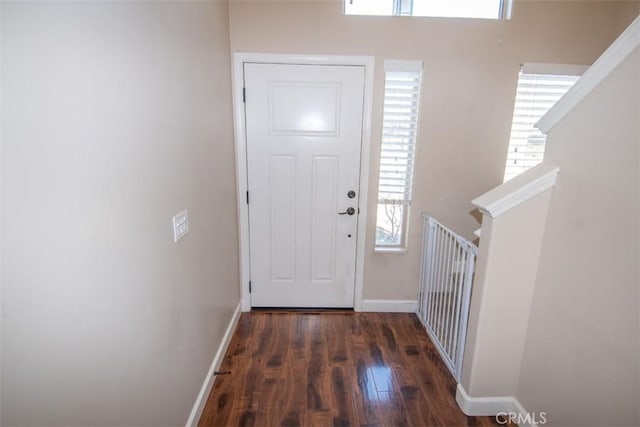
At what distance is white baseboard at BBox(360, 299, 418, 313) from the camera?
8.97 ft

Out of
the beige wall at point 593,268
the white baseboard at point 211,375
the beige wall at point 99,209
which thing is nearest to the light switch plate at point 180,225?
the beige wall at point 99,209

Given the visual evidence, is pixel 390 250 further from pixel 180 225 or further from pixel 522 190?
pixel 180 225

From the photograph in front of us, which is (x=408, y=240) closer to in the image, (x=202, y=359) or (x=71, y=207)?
(x=202, y=359)

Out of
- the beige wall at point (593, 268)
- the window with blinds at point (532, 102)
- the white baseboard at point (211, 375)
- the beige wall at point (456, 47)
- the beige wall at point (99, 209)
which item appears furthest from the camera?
the window with blinds at point (532, 102)

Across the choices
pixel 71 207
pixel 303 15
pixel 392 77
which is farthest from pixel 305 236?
pixel 71 207

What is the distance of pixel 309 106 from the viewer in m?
2.36

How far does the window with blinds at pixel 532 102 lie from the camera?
7.69ft

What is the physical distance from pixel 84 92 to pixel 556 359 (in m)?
2.06

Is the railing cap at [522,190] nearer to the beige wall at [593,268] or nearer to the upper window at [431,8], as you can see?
the beige wall at [593,268]

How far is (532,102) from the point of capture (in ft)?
7.86

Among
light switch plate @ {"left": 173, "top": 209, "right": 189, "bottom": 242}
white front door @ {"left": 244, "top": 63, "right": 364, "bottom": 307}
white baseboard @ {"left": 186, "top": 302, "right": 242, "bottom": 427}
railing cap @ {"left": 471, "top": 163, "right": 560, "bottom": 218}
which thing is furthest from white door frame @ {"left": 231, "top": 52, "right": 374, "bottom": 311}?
railing cap @ {"left": 471, "top": 163, "right": 560, "bottom": 218}

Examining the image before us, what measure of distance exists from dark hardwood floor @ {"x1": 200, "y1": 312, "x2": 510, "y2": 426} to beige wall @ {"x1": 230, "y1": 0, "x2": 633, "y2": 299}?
132 cm

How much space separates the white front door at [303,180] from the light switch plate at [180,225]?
1.05 m

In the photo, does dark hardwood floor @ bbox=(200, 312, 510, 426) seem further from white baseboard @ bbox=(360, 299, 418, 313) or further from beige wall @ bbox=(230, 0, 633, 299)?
beige wall @ bbox=(230, 0, 633, 299)
